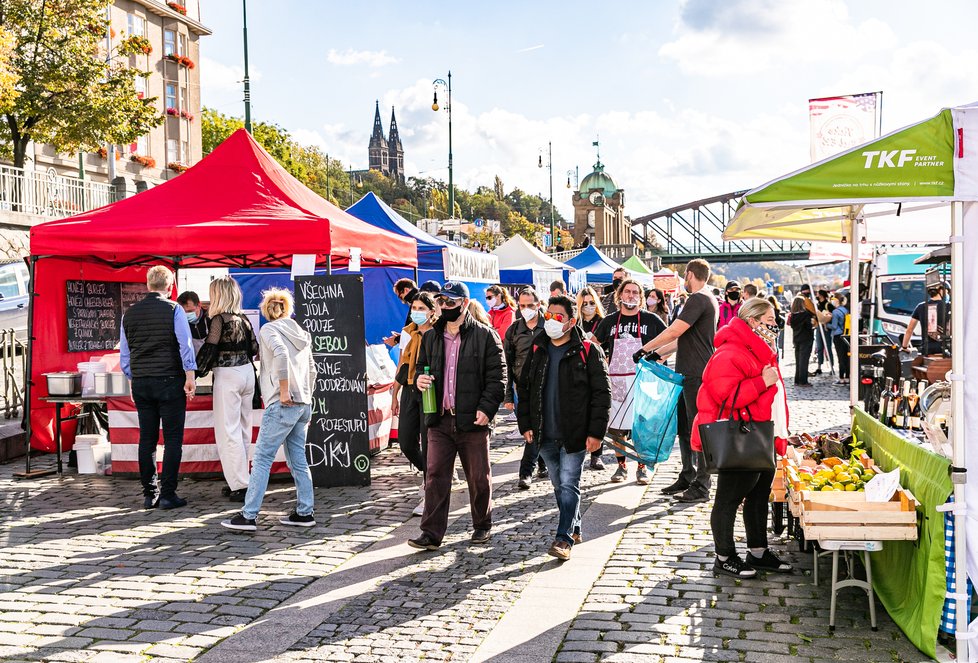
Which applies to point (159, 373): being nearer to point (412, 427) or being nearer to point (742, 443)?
point (412, 427)

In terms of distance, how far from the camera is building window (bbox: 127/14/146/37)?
48094 millimetres

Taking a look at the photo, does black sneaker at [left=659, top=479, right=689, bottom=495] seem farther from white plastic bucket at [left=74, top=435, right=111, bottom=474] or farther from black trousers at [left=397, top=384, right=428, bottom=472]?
white plastic bucket at [left=74, top=435, right=111, bottom=474]

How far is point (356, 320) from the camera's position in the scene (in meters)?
8.71

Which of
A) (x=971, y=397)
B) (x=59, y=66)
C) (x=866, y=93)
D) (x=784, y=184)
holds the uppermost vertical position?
(x=59, y=66)

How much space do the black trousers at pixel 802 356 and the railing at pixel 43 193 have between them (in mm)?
19410

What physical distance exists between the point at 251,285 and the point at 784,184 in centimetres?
1233

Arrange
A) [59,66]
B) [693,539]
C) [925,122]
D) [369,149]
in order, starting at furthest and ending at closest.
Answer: [369,149] → [59,66] → [693,539] → [925,122]

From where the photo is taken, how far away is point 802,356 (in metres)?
18.0

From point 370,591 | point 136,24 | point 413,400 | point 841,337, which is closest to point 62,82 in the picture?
point 841,337

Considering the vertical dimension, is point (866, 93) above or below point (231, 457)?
above

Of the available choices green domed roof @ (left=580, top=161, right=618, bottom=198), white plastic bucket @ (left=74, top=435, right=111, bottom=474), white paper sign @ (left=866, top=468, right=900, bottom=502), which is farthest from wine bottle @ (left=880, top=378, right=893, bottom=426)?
green domed roof @ (left=580, top=161, right=618, bottom=198)

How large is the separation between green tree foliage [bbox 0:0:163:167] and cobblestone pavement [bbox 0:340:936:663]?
754 inches

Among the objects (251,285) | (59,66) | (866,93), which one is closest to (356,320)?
(866,93)

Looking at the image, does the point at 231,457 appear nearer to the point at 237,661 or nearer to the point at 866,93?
the point at 237,661
